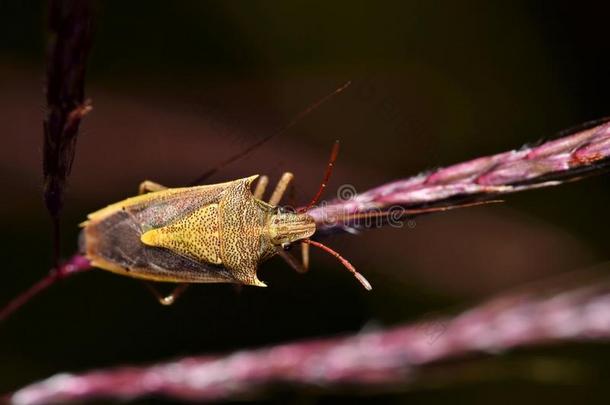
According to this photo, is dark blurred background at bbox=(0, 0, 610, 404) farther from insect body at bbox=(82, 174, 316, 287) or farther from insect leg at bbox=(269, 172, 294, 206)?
insect body at bbox=(82, 174, 316, 287)

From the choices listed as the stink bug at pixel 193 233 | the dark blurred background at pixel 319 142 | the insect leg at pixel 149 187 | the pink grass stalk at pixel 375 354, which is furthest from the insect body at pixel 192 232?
the dark blurred background at pixel 319 142

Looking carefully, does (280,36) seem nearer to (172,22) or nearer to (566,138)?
(172,22)

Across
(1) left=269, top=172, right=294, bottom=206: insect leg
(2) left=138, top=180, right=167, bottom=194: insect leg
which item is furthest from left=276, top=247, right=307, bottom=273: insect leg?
(2) left=138, top=180, right=167, bottom=194: insect leg

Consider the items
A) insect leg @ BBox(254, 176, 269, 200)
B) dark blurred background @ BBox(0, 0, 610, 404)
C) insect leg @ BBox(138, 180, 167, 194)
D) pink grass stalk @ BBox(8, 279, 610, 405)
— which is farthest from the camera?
dark blurred background @ BBox(0, 0, 610, 404)

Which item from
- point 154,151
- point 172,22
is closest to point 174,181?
point 154,151

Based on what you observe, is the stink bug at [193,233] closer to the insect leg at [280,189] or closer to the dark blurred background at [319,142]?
the insect leg at [280,189]

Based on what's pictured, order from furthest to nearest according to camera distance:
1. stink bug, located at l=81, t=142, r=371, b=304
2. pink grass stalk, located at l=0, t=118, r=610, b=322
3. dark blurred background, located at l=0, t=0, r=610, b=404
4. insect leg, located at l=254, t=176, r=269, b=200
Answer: dark blurred background, located at l=0, t=0, r=610, b=404 → insect leg, located at l=254, t=176, r=269, b=200 → stink bug, located at l=81, t=142, r=371, b=304 → pink grass stalk, located at l=0, t=118, r=610, b=322
